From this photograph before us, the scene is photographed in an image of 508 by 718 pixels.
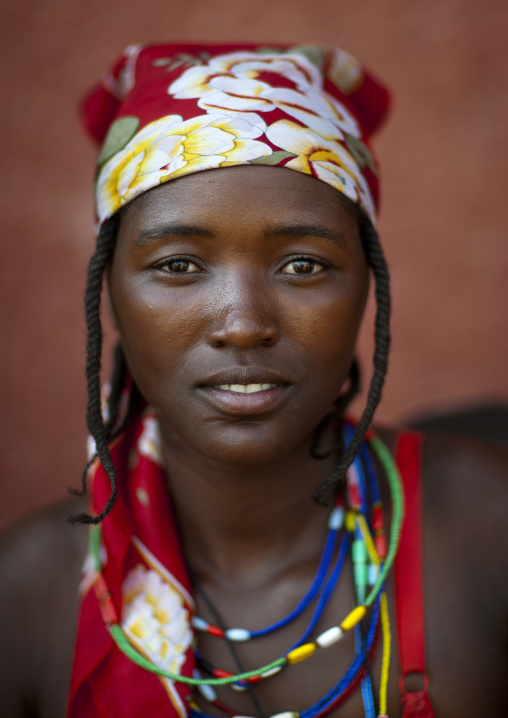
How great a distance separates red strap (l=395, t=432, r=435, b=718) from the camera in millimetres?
1696

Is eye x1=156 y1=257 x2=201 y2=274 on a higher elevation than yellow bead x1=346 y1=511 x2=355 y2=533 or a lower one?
higher

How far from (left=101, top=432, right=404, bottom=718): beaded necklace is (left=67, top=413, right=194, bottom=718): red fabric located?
4 centimetres

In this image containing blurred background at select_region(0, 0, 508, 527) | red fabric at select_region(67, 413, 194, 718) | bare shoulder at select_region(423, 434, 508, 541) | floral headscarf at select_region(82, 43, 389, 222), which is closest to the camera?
floral headscarf at select_region(82, 43, 389, 222)

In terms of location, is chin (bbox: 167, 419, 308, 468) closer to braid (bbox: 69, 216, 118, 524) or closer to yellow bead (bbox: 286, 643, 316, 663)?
braid (bbox: 69, 216, 118, 524)

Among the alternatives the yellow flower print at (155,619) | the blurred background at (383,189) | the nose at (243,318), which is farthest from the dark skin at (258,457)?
the blurred background at (383,189)

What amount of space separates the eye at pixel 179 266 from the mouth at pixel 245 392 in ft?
0.85

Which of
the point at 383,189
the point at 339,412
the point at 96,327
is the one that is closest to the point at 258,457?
the point at 339,412

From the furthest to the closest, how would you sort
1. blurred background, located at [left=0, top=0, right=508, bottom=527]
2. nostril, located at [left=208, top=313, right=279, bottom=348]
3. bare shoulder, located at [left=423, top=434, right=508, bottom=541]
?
1. blurred background, located at [left=0, top=0, right=508, bottom=527]
2. bare shoulder, located at [left=423, top=434, right=508, bottom=541]
3. nostril, located at [left=208, top=313, right=279, bottom=348]

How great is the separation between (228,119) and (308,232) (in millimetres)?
322

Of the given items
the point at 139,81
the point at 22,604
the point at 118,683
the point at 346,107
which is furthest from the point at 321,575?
the point at 139,81

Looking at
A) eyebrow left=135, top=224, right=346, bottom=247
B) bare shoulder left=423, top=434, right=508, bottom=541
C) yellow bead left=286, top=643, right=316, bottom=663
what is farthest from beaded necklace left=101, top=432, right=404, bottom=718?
eyebrow left=135, top=224, right=346, bottom=247

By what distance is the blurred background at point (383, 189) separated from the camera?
10.6 feet

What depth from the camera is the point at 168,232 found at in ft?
5.41

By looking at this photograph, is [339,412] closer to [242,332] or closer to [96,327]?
[242,332]
